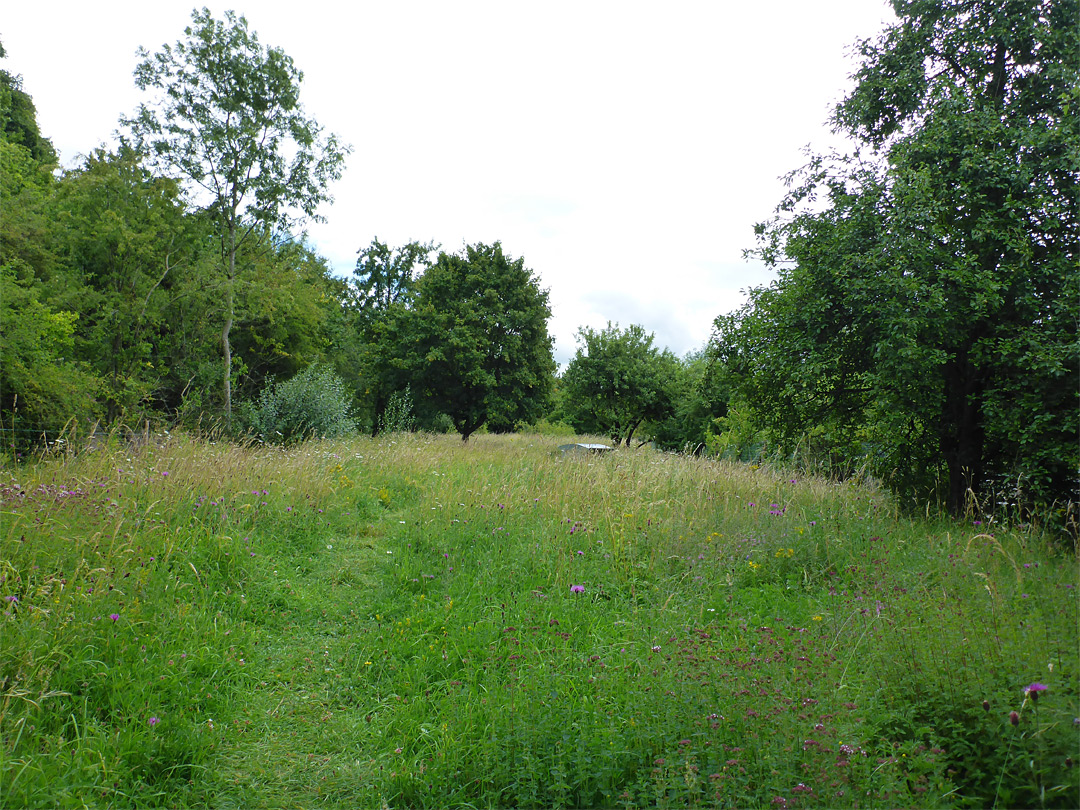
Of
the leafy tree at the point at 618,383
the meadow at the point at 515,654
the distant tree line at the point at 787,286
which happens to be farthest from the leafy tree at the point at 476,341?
the meadow at the point at 515,654

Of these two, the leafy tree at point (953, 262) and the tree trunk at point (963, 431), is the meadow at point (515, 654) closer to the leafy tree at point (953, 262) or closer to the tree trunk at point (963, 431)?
the tree trunk at point (963, 431)

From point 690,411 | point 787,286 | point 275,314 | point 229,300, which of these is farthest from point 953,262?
point 275,314

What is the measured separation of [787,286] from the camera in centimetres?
815

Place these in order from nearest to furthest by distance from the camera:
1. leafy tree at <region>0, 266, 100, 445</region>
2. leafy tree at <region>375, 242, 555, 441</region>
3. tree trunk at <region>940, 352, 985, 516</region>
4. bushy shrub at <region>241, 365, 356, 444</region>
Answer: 1. tree trunk at <region>940, 352, 985, 516</region>
2. leafy tree at <region>0, 266, 100, 445</region>
3. bushy shrub at <region>241, 365, 356, 444</region>
4. leafy tree at <region>375, 242, 555, 441</region>

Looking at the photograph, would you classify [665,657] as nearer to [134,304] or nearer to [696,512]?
[696,512]

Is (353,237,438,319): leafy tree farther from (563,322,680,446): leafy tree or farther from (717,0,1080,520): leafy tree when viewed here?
(717,0,1080,520): leafy tree

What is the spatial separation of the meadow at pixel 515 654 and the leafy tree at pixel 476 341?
15.0 m

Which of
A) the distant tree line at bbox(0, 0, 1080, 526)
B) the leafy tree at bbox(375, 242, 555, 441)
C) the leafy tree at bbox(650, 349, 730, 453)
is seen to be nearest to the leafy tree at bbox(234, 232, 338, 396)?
the distant tree line at bbox(0, 0, 1080, 526)

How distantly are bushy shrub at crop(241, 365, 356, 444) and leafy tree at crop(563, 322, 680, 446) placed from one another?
14.1 meters

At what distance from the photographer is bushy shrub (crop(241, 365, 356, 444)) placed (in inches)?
570

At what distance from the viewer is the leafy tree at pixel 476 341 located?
21.3 m

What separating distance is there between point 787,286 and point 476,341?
14.0 metres

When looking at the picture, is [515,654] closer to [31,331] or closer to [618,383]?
[31,331]

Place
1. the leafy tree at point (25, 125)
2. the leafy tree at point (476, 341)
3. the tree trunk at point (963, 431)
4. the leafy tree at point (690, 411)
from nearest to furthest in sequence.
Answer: the tree trunk at point (963, 431) → the leafy tree at point (476, 341) → the leafy tree at point (25, 125) → the leafy tree at point (690, 411)
